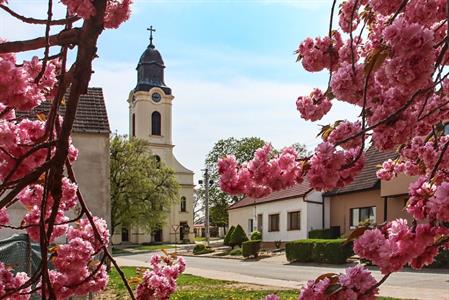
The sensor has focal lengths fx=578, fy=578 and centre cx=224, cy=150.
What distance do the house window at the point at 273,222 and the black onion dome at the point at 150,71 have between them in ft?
82.6

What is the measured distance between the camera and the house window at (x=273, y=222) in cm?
3500

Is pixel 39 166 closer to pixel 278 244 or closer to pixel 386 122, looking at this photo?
pixel 386 122

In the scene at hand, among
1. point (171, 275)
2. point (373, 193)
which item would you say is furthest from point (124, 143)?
point (171, 275)

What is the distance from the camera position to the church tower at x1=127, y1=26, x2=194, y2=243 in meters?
56.5

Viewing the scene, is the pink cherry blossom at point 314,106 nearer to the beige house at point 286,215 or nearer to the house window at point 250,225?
the beige house at point 286,215

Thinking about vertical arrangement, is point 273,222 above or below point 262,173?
below

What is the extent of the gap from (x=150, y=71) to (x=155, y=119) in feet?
16.0

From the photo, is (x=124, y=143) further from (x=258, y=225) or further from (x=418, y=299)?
(x=418, y=299)

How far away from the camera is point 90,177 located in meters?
14.9

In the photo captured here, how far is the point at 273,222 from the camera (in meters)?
35.6

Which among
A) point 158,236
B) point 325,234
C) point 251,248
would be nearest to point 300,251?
point 325,234

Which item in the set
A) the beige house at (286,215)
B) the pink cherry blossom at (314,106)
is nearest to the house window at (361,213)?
the beige house at (286,215)

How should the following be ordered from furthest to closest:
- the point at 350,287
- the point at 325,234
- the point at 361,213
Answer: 1. the point at 325,234
2. the point at 361,213
3. the point at 350,287

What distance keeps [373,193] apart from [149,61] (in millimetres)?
35750
